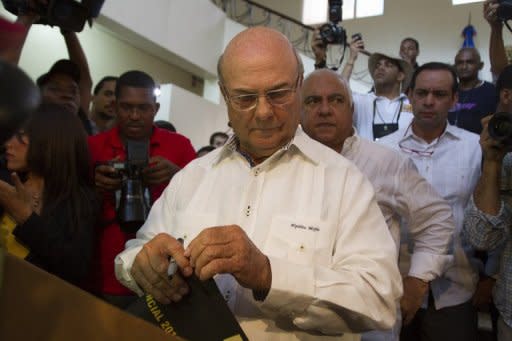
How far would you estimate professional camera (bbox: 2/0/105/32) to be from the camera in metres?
2.13

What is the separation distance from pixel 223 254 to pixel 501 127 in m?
1.26

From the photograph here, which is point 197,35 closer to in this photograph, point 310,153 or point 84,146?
point 84,146

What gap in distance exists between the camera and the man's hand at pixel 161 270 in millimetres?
898

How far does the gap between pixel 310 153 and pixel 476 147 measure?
1.32 metres

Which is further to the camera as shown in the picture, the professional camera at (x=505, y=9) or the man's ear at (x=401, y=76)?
the man's ear at (x=401, y=76)

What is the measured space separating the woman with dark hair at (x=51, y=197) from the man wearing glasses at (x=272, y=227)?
430 mm

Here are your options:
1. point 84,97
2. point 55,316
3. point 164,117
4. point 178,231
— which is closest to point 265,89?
point 178,231

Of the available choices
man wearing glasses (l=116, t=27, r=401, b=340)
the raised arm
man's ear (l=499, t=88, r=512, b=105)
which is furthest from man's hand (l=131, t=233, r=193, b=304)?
the raised arm

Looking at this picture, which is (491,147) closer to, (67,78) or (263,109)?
(263,109)

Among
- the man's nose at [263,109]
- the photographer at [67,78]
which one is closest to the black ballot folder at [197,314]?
the man's nose at [263,109]

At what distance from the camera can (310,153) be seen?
121 cm

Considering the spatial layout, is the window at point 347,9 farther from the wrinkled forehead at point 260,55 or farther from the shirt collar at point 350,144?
the wrinkled forehead at point 260,55

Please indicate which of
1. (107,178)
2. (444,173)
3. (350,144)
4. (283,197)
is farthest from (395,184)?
(107,178)

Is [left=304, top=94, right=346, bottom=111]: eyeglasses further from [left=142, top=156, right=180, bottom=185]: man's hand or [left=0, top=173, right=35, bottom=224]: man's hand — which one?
[left=0, top=173, right=35, bottom=224]: man's hand
